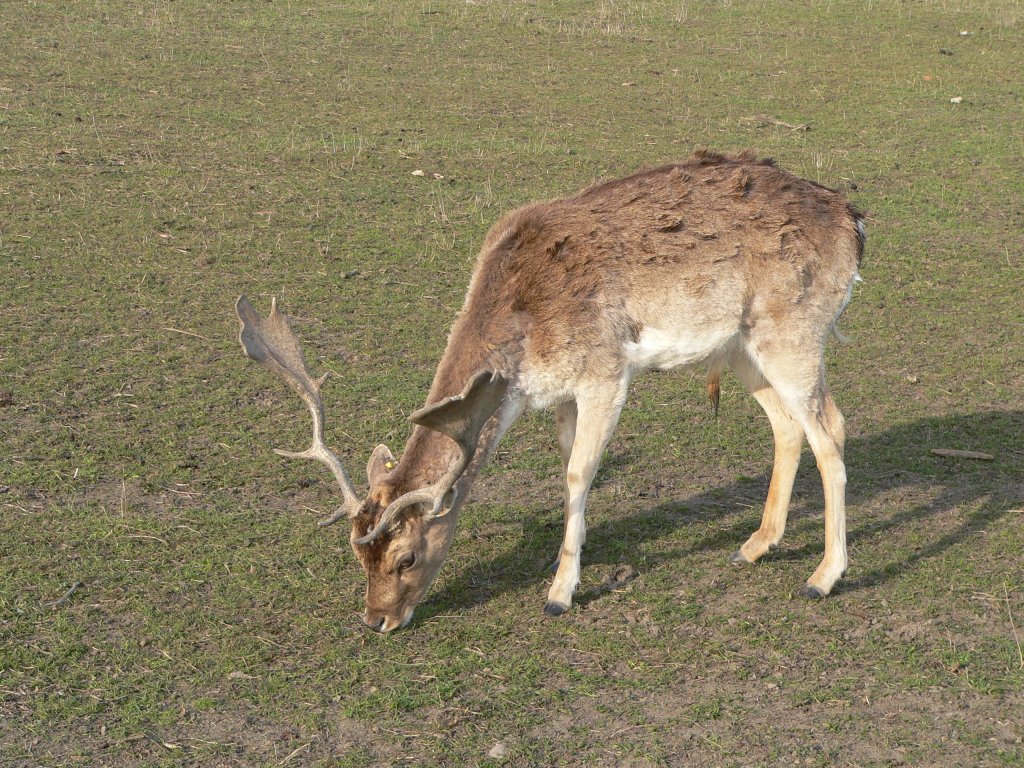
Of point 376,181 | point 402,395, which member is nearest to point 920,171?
point 376,181

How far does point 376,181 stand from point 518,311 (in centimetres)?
763

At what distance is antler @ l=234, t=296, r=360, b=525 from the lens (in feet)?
22.1

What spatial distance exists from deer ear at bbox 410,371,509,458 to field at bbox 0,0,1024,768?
110 cm

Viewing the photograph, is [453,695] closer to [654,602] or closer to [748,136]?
Answer: [654,602]

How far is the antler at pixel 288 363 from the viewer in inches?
265

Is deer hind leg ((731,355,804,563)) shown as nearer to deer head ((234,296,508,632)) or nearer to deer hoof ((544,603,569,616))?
deer hoof ((544,603,569,616))

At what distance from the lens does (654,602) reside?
23.4 feet

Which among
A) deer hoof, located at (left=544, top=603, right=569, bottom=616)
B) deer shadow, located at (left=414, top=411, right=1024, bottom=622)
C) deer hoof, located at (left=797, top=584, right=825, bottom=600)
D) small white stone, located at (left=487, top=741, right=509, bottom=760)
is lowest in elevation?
deer shadow, located at (left=414, top=411, right=1024, bottom=622)

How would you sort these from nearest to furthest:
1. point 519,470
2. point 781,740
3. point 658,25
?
point 781,740 < point 519,470 < point 658,25

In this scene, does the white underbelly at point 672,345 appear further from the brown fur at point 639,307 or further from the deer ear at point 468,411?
the deer ear at point 468,411

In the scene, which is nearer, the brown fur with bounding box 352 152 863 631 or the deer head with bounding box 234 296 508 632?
the deer head with bounding box 234 296 508 632

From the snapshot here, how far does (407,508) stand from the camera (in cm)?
661

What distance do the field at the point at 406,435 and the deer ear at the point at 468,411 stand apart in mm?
1101

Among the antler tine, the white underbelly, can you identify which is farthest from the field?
the white underbelly
